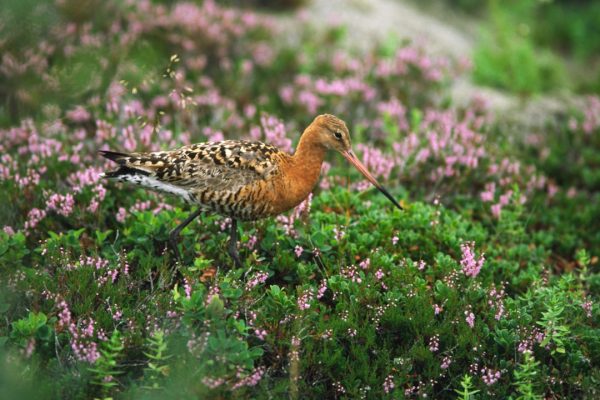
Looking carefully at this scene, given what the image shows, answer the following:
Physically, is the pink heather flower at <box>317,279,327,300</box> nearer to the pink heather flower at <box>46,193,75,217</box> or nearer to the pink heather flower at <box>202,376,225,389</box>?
the pink heather flower at <box>202,376,225,389</box>

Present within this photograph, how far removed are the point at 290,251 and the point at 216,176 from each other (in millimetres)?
850

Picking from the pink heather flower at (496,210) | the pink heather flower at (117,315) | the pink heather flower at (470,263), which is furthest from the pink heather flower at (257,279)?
the pink heather flower at (496,210)

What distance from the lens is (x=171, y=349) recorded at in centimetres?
402

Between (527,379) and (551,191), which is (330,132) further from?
(551,191)

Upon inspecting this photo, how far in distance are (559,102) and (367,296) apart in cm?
601

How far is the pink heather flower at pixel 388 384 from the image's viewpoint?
421cm

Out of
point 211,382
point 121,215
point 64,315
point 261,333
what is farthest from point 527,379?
point 121,215

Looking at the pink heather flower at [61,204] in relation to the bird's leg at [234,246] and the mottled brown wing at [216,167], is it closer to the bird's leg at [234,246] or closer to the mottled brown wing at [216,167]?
the mottled brown wing at [216,167]

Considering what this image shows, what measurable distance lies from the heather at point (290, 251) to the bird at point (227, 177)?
31 cm

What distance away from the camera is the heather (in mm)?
4172

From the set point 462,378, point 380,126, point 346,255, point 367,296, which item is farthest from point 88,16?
point 462,378

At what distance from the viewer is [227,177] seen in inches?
196

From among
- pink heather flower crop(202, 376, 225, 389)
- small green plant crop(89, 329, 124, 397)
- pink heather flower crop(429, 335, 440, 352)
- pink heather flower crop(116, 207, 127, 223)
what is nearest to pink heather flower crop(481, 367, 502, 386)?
pink heather flower crop(429, 335, 440, 352)

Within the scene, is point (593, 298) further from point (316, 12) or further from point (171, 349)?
point (316, 12)
